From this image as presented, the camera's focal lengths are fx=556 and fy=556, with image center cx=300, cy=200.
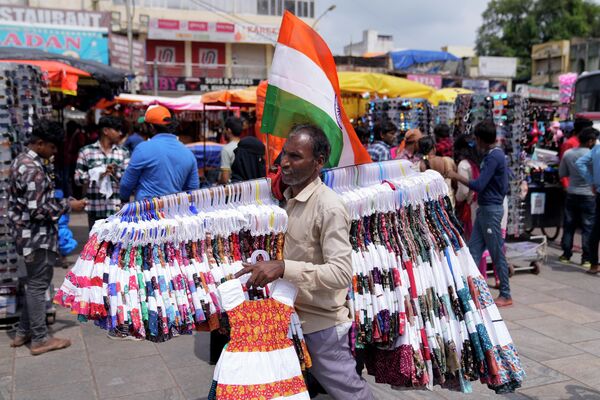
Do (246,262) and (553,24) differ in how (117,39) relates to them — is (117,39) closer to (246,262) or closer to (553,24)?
(246,262)

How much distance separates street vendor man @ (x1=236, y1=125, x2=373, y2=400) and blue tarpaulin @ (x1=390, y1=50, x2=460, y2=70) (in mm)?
29466

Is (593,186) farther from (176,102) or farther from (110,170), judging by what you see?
(176,102)

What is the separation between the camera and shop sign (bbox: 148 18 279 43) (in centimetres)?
2959

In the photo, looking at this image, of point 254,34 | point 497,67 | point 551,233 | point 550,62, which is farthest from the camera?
point 550,62

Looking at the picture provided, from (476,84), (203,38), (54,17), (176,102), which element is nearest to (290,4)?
(203,38)

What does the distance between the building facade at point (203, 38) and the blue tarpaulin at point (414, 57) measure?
549 cm

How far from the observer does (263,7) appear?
32125 millimetres

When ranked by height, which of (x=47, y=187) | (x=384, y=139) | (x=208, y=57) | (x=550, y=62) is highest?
(x=550, y=62)

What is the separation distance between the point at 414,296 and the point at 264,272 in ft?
3.23

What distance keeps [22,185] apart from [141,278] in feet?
7.95

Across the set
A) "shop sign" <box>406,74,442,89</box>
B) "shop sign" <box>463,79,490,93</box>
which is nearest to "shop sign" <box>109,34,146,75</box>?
"shop sign" <box>406,74,442,89</box>

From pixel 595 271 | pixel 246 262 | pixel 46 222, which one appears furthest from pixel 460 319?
pixel 595 271

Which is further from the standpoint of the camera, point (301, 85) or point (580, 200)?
point (580, 200)

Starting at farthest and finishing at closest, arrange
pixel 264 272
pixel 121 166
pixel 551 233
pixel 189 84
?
1. pixel 189 84
2. pixel 551 233
3. pixel 121 166
4. pixel 264 272
